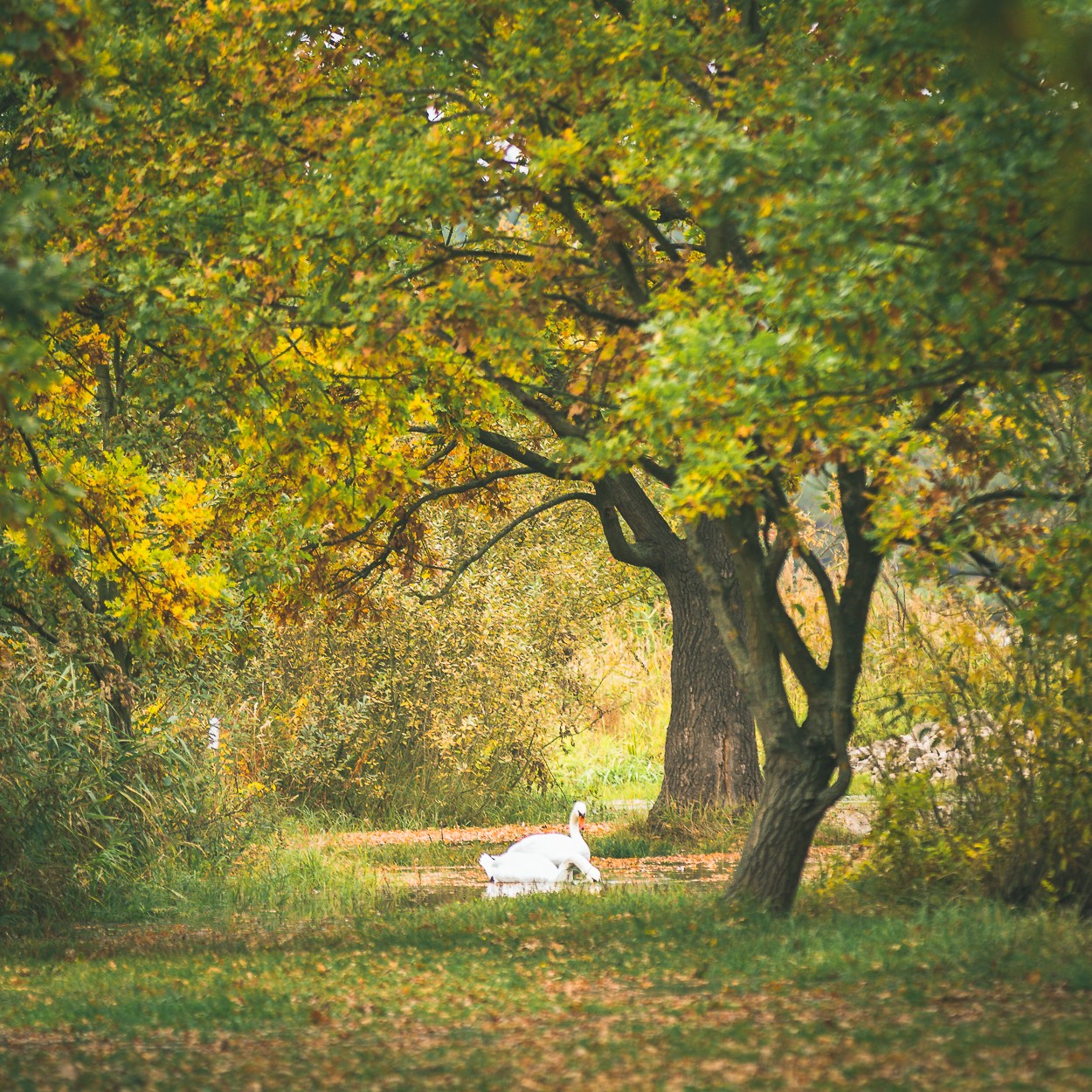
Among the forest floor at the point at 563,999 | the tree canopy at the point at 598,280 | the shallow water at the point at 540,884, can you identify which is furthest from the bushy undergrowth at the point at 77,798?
the shallow water at the point at 540,884

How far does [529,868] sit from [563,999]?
17.6ft

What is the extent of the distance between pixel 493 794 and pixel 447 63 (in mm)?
10165

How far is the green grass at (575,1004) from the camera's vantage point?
5.19 metres

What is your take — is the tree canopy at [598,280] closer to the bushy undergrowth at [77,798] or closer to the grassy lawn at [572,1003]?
the bushy undergrowth at [77,798]

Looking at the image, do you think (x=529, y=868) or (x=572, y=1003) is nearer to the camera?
(x=572, y=1003)

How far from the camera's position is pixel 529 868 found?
1209 centimetres

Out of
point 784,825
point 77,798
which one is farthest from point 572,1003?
point 77,798

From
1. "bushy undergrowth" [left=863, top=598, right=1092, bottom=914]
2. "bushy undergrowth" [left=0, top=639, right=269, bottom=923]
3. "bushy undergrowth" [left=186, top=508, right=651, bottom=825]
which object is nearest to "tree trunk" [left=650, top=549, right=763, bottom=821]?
"bushy undergrowth" [left=186, top=508, right=651, bottom=825]

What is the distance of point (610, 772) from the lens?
75.3 feet

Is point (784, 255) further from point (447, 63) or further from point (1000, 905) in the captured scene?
point (1000, 905)

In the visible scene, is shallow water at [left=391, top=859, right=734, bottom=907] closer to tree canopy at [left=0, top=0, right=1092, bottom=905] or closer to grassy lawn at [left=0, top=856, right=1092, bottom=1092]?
grassy lawn at [left=0, top=856, right=1092, bottom=1092]

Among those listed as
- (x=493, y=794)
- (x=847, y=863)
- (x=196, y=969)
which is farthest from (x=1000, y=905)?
(x=493, y=794)

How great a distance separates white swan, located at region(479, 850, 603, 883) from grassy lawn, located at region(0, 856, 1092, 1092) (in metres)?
2.06

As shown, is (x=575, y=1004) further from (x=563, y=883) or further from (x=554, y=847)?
(x=554, y=847)
